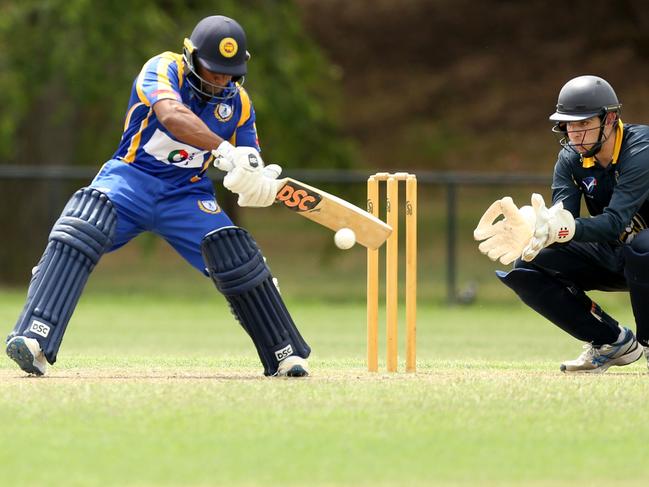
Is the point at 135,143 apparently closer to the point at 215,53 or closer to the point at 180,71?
the point at 180,71

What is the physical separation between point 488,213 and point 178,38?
10215 mm

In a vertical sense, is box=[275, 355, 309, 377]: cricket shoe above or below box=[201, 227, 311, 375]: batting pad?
below

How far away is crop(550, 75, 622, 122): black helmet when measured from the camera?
642cm

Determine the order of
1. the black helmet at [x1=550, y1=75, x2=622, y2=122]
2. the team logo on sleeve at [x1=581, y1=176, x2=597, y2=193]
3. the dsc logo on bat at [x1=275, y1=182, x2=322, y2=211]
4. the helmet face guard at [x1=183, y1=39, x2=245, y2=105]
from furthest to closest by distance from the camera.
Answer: the team logo on sleeve at [x1=581, y1=176, x2=597, y2=193] → the black helmet at [x1=550, y1=75, x2=622, y2=122] → the helmet face guard at [x1=183, y1=39, x2=245, y2=105] → the dsc logo on bat at [x1=275, y1=182, x2=322, y2=211]

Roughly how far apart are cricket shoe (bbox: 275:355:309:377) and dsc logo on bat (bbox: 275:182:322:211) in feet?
2.25

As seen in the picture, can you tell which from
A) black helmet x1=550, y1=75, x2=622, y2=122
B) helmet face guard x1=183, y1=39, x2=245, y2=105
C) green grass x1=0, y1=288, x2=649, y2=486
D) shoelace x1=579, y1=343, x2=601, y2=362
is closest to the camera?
green grass x1=0, y1=288, x2=649, y2=486

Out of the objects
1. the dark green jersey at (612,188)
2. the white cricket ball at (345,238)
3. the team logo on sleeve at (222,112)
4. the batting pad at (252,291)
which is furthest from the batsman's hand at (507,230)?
the team logo on sleeve at (222,112)

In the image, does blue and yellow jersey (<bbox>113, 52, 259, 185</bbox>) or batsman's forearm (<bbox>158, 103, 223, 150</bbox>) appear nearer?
batsman's forearm (<bbox>158, 103, 223, 150</bbox>)

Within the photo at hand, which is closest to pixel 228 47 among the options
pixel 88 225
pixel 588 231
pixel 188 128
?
pixel 188 128

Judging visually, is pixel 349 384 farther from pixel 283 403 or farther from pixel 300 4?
pixel 300 4

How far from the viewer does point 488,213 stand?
6.36 meters

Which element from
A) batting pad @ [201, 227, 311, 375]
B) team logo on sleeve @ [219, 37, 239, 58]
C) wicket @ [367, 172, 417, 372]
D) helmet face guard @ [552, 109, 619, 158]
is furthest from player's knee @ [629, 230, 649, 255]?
team logo on sleeve @ [219, 37, 239, 58]

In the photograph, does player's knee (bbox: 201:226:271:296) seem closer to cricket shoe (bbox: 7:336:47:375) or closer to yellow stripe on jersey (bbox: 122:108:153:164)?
yellow stripe on jersey (bbox: 122:108:153:164)

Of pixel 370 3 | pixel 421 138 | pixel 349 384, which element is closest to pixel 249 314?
pixel 349 384
